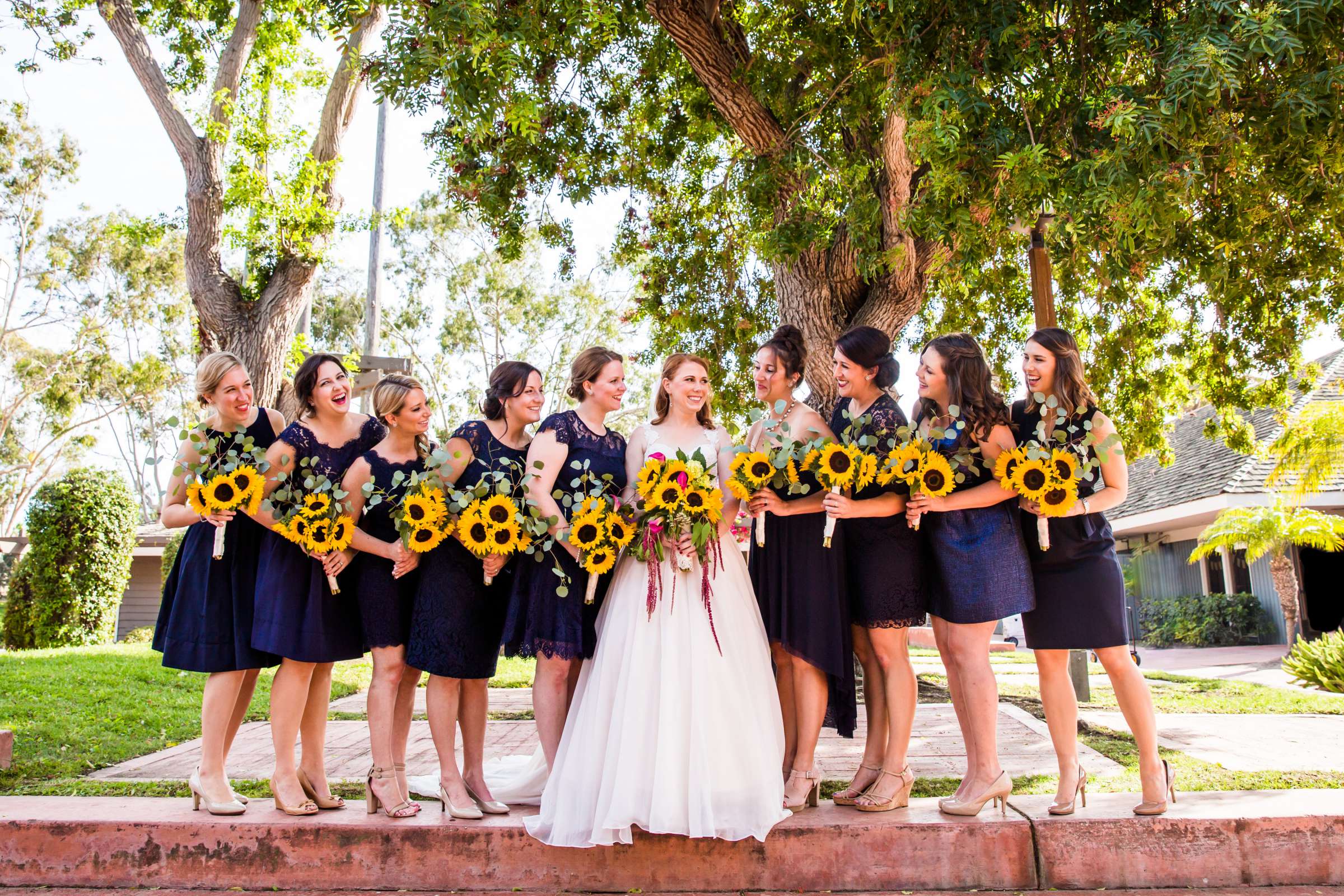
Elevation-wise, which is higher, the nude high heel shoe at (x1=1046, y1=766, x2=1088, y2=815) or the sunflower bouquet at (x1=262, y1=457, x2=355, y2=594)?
the sunflower bouquet at (x1=262, y1=457, x2=355, y2=594)

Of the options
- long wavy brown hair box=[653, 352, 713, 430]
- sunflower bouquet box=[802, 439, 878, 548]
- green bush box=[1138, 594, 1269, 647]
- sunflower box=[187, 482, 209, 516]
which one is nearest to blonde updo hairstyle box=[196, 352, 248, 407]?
sunflower box=[187, 482, 209, 516]

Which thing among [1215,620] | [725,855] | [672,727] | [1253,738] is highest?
[1215,620]

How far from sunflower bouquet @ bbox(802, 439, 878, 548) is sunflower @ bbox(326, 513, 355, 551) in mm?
2141

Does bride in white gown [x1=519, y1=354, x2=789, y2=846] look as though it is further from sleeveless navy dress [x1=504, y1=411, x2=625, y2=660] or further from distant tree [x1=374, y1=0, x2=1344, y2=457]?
distant tree [x1=374, y1=0, x2=1344, y2=457]

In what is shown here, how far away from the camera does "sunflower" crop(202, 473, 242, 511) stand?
14.0ft

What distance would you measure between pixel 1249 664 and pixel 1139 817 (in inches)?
553

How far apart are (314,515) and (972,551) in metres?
3.06

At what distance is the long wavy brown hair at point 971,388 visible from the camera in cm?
441

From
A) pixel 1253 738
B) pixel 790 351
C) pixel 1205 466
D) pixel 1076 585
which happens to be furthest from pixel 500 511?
pixel 1205 466

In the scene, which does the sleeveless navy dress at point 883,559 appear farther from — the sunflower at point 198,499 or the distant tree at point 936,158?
the sunflower at point 198,499

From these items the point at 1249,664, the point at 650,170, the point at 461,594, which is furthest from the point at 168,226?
the point at 1249,664

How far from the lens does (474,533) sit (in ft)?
14.2

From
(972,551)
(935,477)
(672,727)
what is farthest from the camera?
(972,551)

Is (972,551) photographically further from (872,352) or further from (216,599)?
(216,599)
